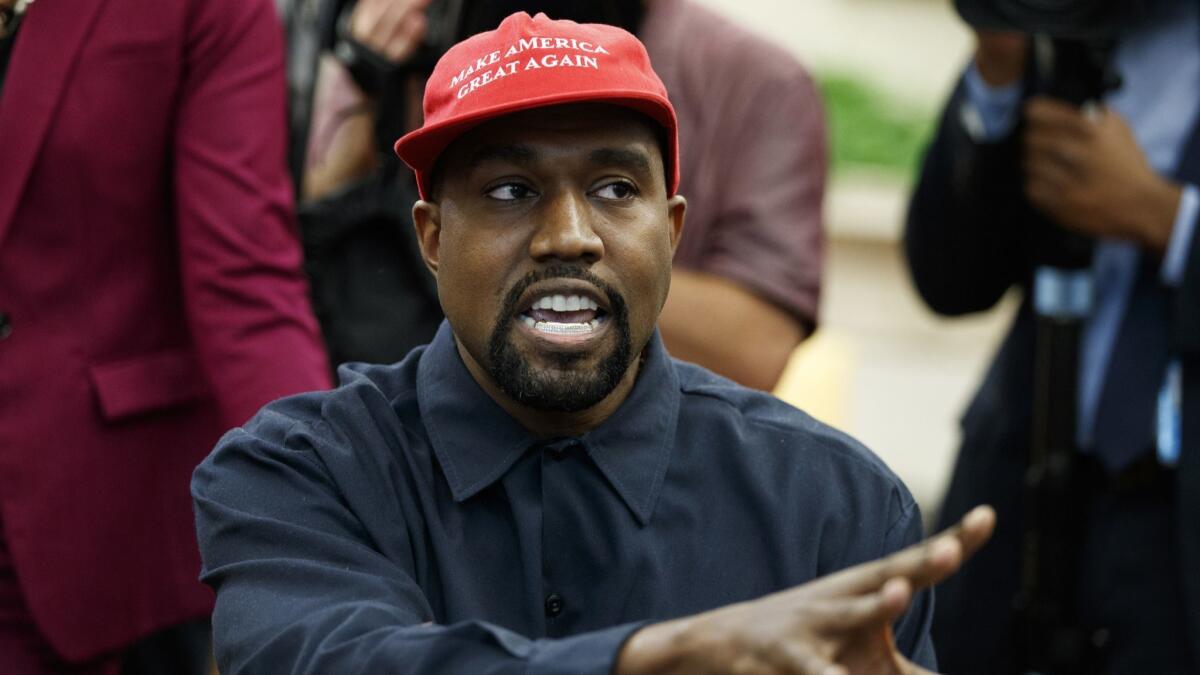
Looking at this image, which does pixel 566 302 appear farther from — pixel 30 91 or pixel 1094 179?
pixel 1094 179

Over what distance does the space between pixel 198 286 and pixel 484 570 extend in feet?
3.06

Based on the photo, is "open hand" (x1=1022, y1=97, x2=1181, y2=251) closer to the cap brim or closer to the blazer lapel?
the cap brim

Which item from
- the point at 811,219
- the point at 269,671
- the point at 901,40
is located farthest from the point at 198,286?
the point at 901,40

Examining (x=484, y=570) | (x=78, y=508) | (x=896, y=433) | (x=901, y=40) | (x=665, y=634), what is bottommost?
(x=896, y=433)

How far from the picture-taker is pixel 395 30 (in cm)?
363

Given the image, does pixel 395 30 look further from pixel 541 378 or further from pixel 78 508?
pixel 541 378

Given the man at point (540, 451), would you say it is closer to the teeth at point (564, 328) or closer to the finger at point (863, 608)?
the teeth at point (564, 328)

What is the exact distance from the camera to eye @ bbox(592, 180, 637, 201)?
2.42 m

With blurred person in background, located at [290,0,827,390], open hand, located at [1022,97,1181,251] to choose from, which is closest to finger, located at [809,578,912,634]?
blurred person in background, located at [290,0,827,390]

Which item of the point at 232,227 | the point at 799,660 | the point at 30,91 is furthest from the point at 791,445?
the point at 30,91

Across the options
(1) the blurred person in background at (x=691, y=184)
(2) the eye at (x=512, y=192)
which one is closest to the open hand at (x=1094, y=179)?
(1) the blurred person in background at (x=691, y=184)

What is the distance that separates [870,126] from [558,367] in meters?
6.85

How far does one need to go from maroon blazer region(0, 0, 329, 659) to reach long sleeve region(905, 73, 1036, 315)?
1.53m

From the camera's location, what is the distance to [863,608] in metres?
1.83
